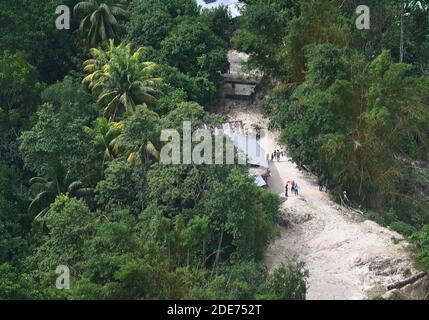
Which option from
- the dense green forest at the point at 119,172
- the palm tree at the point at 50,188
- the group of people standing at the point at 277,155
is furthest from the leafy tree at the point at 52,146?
the group of people standing at the point at 277,155

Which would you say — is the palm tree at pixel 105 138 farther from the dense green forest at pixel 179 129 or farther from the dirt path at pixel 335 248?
the dirt path at pixel 335 248

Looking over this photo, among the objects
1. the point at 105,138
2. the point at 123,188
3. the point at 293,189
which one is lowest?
the point at 293,189

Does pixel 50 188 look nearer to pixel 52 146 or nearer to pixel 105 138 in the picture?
pixel 52 146

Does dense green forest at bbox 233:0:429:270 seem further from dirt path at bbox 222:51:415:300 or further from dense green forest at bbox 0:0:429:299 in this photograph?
dirt path at bbox 222:51:415:300

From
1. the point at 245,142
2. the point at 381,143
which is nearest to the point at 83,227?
the point at 245,142

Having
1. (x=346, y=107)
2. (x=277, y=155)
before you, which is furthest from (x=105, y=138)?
(x=346, y=107)
